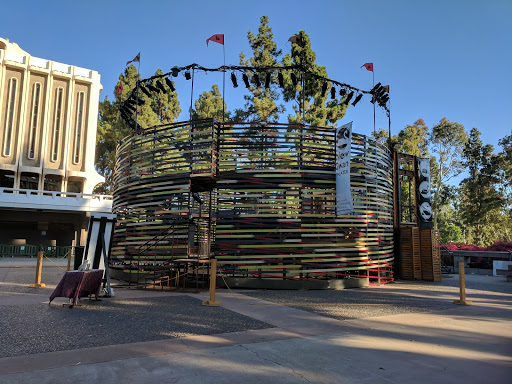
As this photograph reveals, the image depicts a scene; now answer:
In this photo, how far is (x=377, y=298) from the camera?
1052 centimetres

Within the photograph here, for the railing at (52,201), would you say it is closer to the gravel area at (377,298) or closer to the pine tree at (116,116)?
the pine tree at (116,116)

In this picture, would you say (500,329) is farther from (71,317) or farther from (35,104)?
(35,104)

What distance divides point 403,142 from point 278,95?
1430 centimetres

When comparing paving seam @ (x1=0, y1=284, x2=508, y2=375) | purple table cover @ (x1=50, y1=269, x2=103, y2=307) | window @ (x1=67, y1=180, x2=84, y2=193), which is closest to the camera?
paving seam @ (x1=0, y1=284, x2=508, y2=375)

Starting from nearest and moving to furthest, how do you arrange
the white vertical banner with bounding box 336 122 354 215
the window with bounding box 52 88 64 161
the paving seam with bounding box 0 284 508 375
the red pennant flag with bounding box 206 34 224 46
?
the paving seam with bounding box 0 284 508 375
the white vertical banner with bounding box 336 122 354 215
the red pennant flag with bounding box 206 34 224 46
the window with bounding box 52 88 64 161

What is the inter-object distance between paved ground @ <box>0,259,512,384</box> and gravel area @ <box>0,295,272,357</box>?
0.02 m

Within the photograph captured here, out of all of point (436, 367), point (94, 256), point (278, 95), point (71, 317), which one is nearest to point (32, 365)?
point (71, 317)

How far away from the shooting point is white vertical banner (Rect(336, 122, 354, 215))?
1176 cm

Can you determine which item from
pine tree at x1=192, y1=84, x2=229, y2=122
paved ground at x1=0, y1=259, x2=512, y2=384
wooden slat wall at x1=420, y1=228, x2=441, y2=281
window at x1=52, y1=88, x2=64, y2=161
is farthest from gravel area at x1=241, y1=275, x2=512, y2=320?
window at x1=52, y1=88, x2=64, y2=161

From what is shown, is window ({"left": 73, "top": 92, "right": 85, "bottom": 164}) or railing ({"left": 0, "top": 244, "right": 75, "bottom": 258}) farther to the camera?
window ({"left": 73, "top": 92, "right": 85, "bottom": 164})

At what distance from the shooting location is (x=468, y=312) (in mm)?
8664

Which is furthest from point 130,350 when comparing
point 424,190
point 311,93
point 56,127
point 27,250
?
point 56,127

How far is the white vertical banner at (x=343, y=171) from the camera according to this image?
11.8m

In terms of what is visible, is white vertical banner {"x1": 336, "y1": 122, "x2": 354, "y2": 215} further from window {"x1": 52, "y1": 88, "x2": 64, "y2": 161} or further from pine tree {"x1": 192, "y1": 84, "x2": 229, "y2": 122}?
window {"x1": 52, "y1": 88, "x2": 64, "y2": 161}
